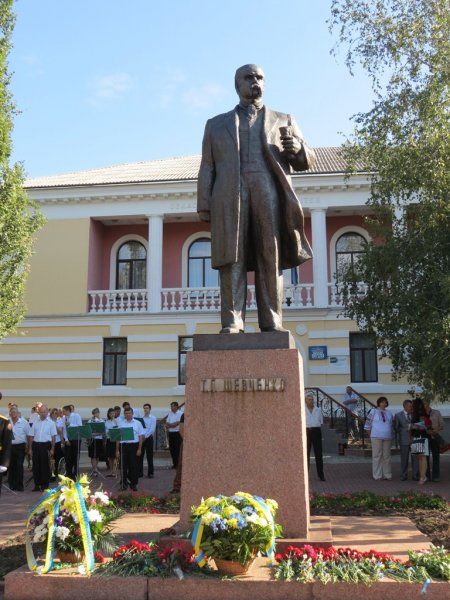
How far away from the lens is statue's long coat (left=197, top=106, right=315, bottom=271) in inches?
243

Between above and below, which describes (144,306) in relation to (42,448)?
above

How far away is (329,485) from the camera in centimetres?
1301

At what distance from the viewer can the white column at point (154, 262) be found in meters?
26.1

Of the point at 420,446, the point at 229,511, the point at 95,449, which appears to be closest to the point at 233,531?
the point at 229,511

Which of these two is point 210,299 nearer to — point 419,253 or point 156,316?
point 156,316

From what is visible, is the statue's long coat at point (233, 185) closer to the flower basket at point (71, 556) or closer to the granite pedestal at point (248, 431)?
the granite pedestal at point (248, 431)

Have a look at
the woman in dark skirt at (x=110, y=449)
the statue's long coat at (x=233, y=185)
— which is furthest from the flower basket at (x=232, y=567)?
the woman in dark skirt at (x=110, y=449)

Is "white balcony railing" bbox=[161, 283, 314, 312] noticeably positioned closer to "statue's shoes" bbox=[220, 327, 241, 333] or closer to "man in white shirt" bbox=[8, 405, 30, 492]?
"man in white shirt" bbox=[8, 405, 30, 492]

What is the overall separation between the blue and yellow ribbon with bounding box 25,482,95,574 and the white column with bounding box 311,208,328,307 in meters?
20.4

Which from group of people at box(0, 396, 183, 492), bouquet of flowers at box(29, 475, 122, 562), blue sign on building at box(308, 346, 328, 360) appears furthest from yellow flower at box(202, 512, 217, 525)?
blue sign on building at box(308, 346, 328, 360)

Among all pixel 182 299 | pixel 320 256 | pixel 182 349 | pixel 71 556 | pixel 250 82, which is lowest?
pixel 71 556

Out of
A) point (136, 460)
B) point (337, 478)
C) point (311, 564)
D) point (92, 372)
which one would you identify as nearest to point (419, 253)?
point (337, 478)

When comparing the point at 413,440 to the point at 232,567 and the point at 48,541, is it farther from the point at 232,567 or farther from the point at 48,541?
the point at 48,541

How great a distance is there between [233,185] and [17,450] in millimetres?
Result: 10021
